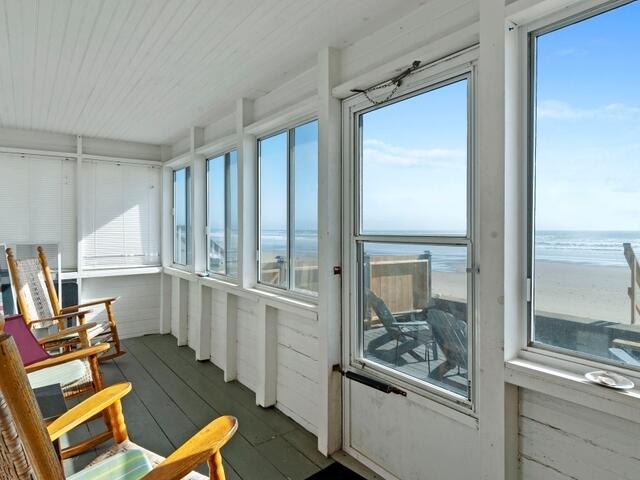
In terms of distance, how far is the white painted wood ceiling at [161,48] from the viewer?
192 cm

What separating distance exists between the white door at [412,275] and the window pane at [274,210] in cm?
80

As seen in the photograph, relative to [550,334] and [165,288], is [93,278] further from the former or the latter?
[550,334]

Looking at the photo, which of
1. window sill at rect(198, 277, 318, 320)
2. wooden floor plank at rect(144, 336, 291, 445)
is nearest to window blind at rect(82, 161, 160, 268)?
wooden floor plank at rect(144, 336, 291, 445)

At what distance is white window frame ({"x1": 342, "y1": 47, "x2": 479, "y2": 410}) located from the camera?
1.72m

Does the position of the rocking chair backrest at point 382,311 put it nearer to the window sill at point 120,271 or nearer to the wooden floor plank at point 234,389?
the wooden floor plank at point 234,389

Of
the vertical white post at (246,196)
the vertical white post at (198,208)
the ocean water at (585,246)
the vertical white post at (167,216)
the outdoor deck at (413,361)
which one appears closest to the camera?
the ocean water at (585,246)

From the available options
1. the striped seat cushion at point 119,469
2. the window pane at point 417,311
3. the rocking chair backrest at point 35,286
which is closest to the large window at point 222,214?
the rocking chair backrest at point 35,286

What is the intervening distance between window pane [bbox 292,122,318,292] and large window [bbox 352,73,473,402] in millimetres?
452

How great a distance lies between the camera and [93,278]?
4723mm

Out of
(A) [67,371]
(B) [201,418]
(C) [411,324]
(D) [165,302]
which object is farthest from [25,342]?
(D) [165,302]

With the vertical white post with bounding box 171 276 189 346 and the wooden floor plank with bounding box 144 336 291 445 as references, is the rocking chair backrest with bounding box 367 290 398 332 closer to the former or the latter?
the wooden floor plank with bounding box 144 336 291 445

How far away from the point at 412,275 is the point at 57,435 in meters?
1.60

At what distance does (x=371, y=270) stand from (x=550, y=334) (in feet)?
3.31

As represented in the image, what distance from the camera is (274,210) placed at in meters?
3.17
